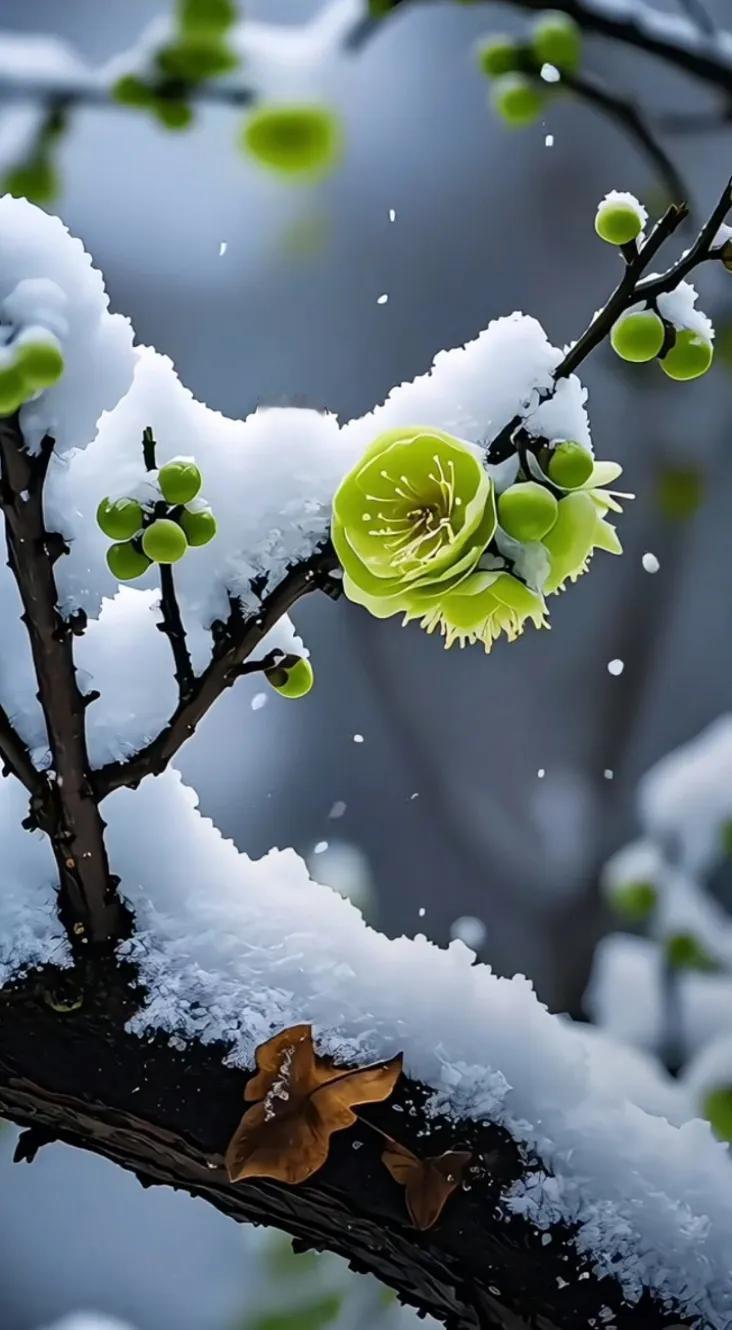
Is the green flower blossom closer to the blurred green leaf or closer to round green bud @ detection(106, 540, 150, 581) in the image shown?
round green bud @ detection(106, 540, 150, 581)

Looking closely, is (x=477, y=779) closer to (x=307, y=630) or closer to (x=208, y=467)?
(x=307, y=630)

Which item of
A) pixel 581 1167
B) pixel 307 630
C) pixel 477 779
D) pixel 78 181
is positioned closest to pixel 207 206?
pixel 78 181

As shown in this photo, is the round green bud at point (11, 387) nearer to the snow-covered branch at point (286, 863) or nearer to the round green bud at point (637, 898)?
the snow-covered branch at point (286, 863)

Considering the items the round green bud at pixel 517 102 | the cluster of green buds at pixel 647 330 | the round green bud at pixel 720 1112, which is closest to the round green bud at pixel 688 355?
the cluster of green buds at pixel 647 330

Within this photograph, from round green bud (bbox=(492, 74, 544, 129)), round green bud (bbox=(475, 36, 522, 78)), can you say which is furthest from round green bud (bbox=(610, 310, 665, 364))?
round green bud (bbox=(475, 36, 522, 78))

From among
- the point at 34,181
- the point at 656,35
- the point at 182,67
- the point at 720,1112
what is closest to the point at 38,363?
the point at 720,1112
